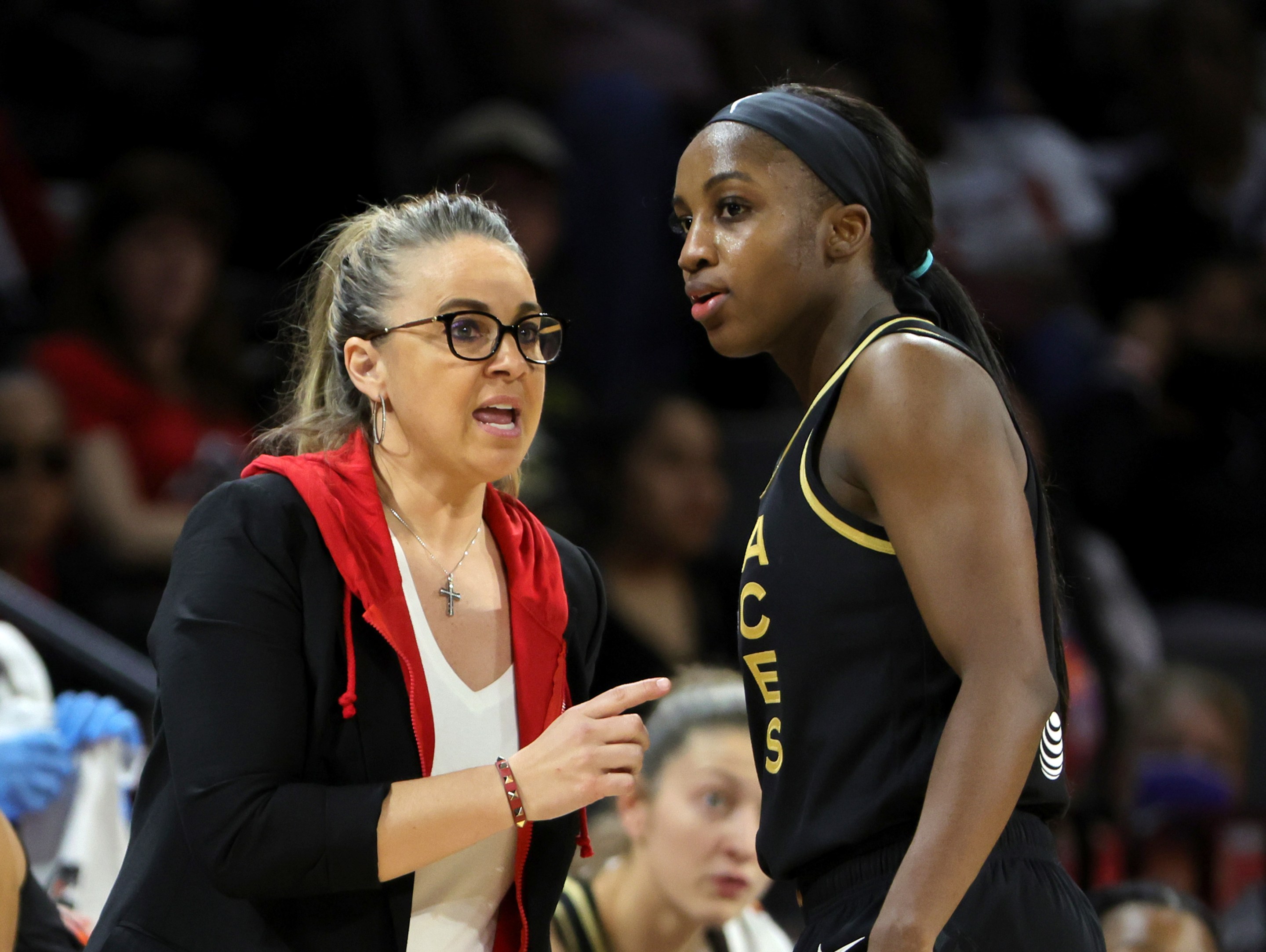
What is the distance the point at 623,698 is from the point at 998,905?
462 mm

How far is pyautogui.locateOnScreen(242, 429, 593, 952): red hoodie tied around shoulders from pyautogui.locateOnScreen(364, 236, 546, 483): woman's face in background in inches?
4.0

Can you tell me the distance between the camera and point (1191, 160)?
23.4ft

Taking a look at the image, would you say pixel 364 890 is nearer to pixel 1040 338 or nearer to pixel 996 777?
pixel 996 777

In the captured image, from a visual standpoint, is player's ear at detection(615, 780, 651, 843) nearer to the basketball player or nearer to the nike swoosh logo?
the basketball player

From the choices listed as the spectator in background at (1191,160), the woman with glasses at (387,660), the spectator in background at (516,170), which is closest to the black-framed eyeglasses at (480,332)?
the woman with glasses at (387,660)

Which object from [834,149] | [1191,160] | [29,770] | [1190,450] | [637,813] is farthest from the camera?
[1191,160]

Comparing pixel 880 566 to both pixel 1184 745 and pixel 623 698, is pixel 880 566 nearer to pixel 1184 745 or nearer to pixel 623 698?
pixel 623 698

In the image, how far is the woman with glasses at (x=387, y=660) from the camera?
189 cm

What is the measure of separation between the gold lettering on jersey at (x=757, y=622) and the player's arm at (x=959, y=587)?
188 millimetres

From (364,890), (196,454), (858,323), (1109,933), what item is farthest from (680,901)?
(196,454)

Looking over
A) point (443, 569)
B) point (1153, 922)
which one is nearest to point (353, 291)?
point (443, 569)

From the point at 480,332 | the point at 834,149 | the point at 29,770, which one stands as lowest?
the point at 29,770

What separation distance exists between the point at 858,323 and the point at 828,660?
389 mm

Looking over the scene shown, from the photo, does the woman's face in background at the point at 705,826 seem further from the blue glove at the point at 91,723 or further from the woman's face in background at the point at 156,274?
the woman's face in background at the point at 156,274
